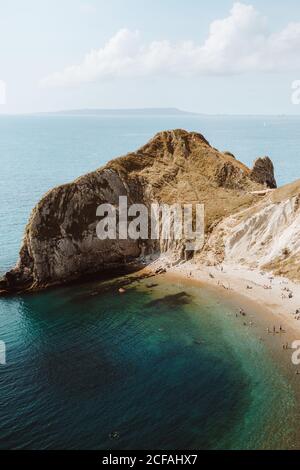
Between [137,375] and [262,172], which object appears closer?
[137,375]

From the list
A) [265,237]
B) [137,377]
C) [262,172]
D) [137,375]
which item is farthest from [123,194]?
[137,377]

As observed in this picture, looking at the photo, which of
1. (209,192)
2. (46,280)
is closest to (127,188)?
(209,192)

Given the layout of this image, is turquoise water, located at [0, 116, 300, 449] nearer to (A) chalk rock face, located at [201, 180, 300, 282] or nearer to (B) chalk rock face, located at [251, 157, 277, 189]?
(A) chalk rock face, located at [201, 180, 300, 282]

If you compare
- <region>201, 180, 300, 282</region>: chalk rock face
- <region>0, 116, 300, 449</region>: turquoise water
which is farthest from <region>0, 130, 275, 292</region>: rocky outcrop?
<region>0, 116, 300, 449</region>: turquoise water

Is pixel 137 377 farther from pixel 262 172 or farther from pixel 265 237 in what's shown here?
pixel 262 172

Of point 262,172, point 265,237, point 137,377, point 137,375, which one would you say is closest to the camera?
point 137,377

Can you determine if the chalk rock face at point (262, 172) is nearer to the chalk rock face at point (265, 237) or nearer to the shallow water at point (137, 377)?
the chalk rock face at point (265, 237)

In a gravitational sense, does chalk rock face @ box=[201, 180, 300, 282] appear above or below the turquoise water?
above
